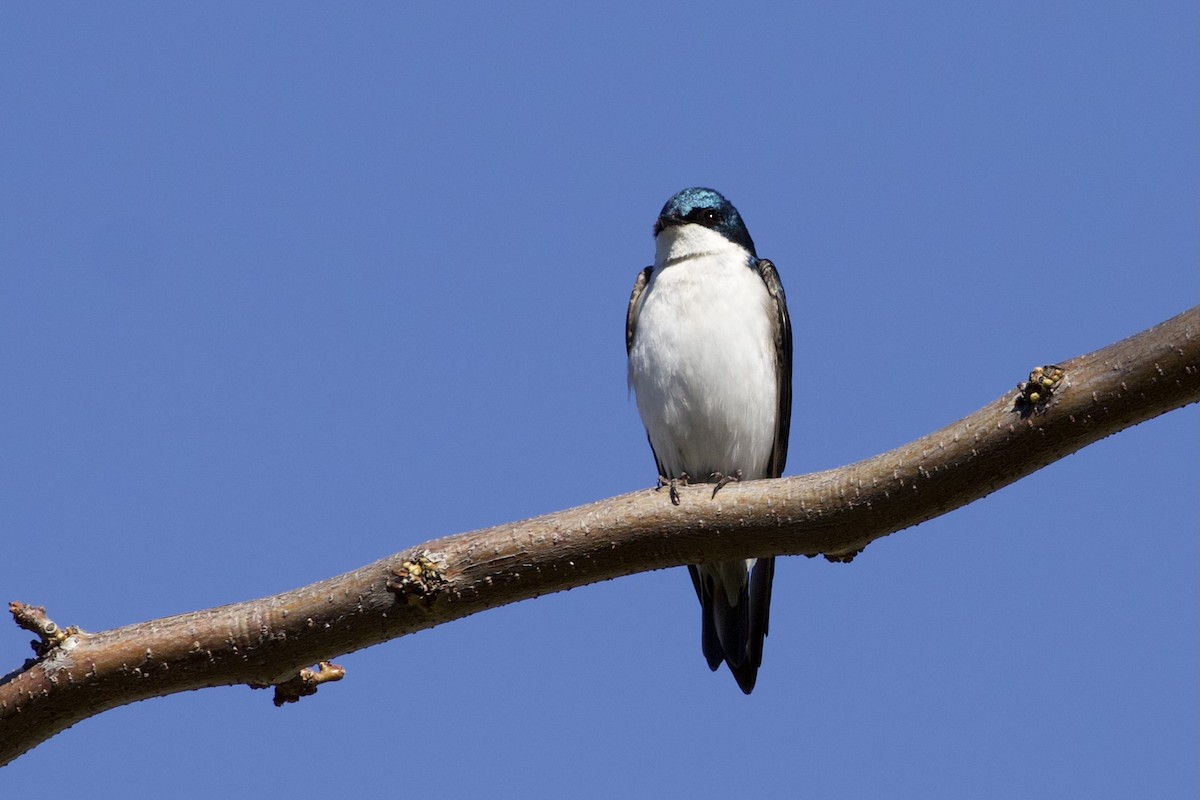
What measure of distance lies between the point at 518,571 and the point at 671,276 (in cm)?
334

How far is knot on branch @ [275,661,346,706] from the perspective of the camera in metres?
4.20

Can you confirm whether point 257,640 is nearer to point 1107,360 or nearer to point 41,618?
point 41,618

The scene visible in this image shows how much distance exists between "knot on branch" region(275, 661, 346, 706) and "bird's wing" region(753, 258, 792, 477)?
3476mm

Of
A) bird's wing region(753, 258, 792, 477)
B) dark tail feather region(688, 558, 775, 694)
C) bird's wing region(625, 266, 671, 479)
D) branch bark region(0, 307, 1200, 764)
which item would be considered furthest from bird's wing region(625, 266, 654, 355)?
branch bark region(0, 307, 1200, 764)

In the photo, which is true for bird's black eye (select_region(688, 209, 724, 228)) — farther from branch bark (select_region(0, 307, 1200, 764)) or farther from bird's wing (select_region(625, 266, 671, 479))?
branch bark (select_region(0, 307, 1200, 764))

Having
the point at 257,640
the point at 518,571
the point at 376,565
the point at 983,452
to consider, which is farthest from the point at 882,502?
the point at 257,640

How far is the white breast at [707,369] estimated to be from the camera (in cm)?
673

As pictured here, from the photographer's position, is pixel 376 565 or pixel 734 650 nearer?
pixel 376 565

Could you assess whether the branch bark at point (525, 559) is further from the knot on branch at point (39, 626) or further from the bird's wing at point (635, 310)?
the bird's wing at point (635, 310)

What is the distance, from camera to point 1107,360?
3.60m

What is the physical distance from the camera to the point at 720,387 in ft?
22.1

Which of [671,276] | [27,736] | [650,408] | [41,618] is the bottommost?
[27,736]

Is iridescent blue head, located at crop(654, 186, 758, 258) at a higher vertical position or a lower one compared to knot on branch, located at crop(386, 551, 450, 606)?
higher

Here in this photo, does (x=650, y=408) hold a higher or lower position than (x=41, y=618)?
higher
